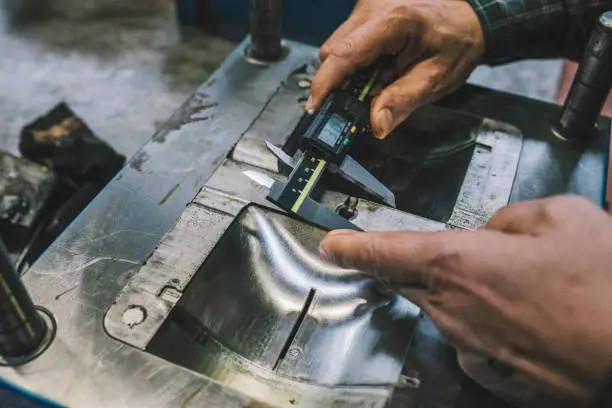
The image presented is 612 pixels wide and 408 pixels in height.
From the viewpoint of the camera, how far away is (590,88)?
1.15m

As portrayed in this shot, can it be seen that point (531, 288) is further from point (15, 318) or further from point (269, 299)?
point (15, 318)

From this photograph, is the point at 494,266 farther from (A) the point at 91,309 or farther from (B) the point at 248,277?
(A) the point at 91,309

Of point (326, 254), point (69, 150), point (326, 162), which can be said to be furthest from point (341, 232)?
point (69, 150)

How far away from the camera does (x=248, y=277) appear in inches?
41.4

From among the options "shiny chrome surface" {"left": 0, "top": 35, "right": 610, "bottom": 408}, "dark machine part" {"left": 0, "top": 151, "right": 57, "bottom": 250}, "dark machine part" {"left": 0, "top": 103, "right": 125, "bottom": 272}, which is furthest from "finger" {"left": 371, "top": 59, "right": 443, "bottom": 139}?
"dark machine part" {"left": 0, "top": 151, "right": 57, "bottom": 250}

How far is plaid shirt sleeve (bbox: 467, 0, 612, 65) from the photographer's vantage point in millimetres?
1211

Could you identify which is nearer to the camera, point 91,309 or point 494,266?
point 494,266

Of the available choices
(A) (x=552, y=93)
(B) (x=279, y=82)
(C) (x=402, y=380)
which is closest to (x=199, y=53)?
(B) (x=279, y=82)

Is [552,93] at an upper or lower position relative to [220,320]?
lower

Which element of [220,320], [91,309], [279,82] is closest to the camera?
[91,309]

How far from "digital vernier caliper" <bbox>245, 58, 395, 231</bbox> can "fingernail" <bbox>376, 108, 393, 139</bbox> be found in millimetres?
29

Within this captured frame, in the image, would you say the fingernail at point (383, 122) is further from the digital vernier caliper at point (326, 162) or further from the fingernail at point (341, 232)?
the fingernail at point (341, 232)

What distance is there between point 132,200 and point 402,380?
1.89 feet

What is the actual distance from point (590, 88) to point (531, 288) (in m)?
0.61
